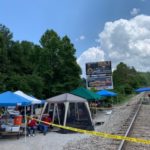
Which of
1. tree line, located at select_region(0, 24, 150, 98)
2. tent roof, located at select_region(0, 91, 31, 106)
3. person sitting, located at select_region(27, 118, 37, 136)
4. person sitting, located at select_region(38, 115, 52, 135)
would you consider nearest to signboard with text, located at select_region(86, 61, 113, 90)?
tree line, located at select_region(0, 24, 150, 98)

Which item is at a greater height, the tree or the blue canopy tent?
the tree

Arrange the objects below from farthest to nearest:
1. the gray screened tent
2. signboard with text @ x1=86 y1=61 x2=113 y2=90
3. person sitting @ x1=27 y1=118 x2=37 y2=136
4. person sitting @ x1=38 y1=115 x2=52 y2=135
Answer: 1. signboard with text @ x1=86 y1=61 x2=113 y2=90
2. the gray screened tent
3. person sitting @ x1=38 y1=115 x2=52 y2=135
4. person sitting @ x1=27 y1=118 x2=37 y2=136

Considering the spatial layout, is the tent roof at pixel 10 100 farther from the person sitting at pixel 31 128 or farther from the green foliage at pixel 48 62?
the green foliage at pixel 48 62

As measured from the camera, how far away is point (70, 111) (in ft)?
70.4

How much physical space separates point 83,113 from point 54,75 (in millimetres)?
54383

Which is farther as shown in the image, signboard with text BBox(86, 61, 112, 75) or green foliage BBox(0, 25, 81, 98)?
green foliage BBox(0, 25, 81, 98)

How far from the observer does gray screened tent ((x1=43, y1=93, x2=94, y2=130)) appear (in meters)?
20.5

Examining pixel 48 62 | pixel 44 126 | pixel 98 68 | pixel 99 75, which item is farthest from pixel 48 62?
pixel 44 126

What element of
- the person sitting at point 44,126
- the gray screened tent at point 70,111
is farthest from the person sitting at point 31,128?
the gray screened tent at point 70,111

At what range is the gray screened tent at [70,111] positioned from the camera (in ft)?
67.3

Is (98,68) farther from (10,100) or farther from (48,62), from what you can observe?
(10,100)

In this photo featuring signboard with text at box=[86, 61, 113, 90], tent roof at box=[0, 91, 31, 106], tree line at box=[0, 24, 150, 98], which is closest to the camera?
tent roof at box=[0, 91, 31, 106]

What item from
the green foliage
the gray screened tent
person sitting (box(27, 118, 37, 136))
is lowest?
person sitting (box(27, 118, 37, 136))

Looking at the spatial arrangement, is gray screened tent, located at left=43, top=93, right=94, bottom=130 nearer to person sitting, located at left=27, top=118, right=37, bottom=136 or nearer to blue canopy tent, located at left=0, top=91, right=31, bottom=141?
person sitting, located at left=27, top=118, right=37, bottom=136
